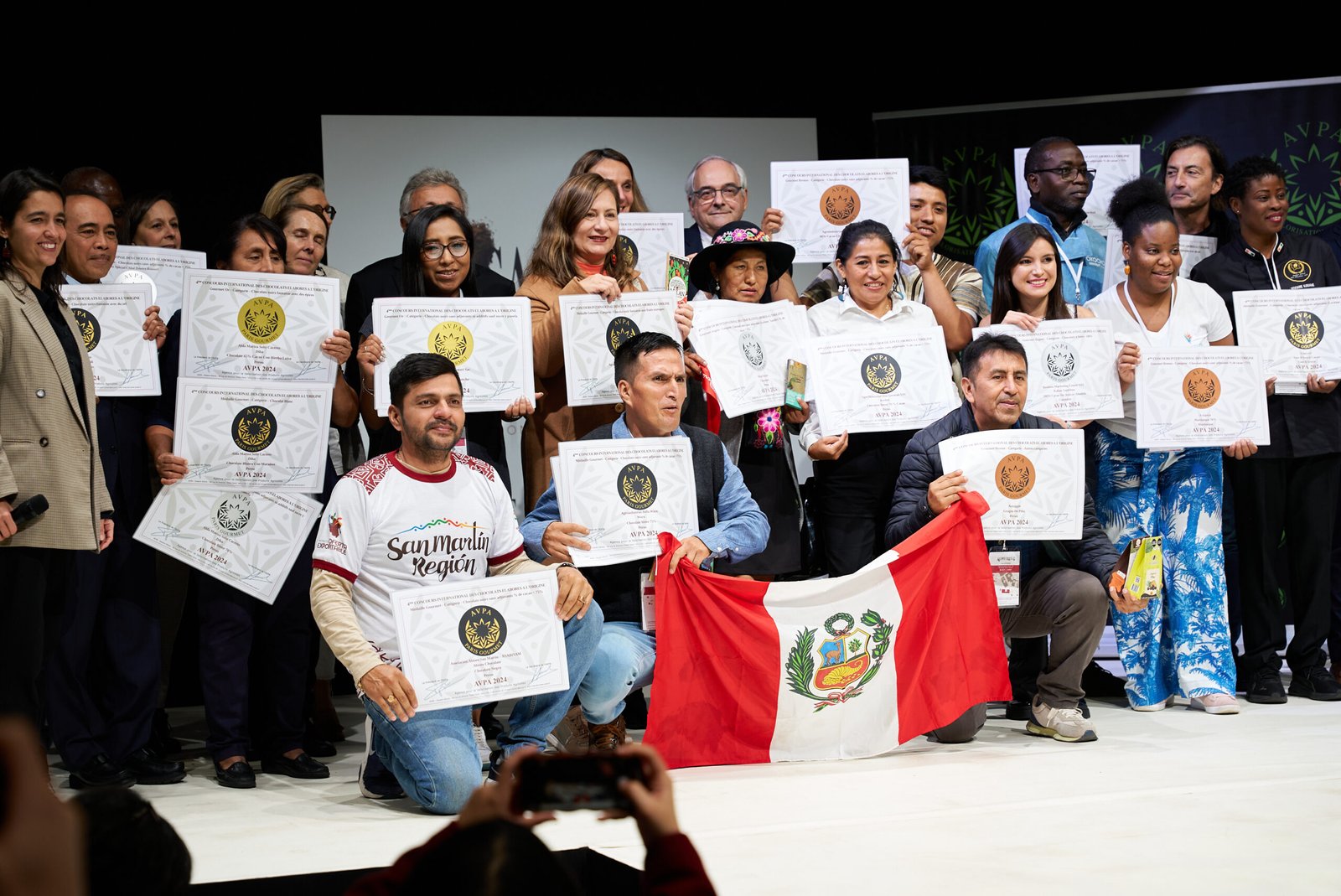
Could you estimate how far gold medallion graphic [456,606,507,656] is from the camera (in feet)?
12.5

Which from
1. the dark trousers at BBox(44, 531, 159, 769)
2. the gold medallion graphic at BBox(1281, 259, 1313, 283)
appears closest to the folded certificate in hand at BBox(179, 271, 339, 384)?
the dark trousers at BBox(44, 531, 159, 769)

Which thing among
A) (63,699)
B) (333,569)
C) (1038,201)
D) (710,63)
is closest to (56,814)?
(333,569)

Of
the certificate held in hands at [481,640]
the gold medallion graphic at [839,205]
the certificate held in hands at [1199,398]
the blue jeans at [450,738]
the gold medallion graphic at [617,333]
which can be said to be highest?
the gold medallion graphic at [839,205]

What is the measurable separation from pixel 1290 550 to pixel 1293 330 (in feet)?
2.90

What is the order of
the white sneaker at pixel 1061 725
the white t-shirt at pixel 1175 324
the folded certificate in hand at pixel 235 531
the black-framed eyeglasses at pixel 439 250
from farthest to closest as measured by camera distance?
1. the white t-shirt at pixel 1175 324
2. the black-framed eyeglasses at pixel 439 250
3. the white sneaker at pixel 1061 725
4. the folded certificate in hand at pixel 235 531

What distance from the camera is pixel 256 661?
15.2 feet

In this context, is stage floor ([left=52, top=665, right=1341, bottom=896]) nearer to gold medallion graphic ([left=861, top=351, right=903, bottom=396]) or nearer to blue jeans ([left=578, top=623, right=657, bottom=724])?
blue jeans ([left=578, top=623, right=657, bottom=724])

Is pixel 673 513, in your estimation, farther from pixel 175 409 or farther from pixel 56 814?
pixel 56 814

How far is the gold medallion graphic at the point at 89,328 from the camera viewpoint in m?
4.36

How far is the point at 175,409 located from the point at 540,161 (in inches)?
113

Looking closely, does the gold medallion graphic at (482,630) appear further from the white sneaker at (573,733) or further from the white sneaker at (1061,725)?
the white sneaker at (1061,725)

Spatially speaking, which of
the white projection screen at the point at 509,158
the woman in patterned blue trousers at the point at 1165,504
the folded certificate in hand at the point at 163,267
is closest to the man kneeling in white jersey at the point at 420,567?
the folded certificate in hand at the point at 163,267

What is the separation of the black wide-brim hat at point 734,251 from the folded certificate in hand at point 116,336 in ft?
6.59

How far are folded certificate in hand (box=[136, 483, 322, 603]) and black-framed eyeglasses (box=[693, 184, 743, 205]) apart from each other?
210 centimetres
